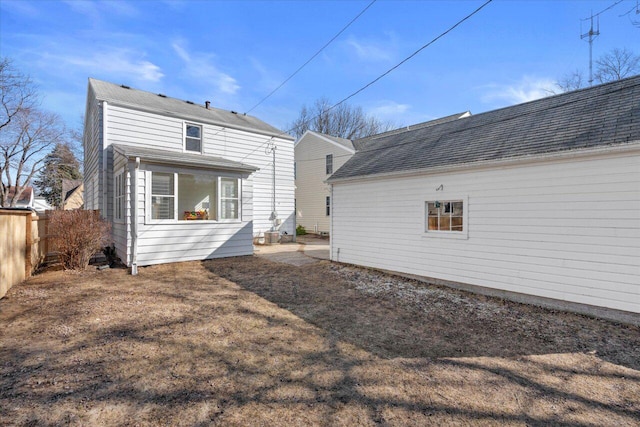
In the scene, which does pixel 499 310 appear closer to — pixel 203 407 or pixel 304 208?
pixel 203 407

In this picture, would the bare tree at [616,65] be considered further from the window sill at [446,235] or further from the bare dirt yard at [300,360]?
the bare dirt yard at [300,360]

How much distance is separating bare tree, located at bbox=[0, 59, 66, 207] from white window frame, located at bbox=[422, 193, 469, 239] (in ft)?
75.1

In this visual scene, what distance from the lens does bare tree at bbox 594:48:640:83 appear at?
1730cm

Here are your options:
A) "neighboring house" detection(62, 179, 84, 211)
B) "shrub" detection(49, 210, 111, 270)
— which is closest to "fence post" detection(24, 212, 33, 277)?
"shrub" detection(49, 210, 111, 270)

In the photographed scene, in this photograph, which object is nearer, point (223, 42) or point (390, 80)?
point (390, 80)

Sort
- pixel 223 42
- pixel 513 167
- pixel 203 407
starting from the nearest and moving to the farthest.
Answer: pixel 203 407 < pixel 513 167 < pixel 223 42

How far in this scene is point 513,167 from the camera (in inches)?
233

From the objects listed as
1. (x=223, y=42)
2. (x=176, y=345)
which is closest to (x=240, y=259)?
(x=176, y=345)

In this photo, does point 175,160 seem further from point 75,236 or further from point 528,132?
point 528,132

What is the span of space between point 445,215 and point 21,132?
90.7ft

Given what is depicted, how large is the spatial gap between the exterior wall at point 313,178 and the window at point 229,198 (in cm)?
919

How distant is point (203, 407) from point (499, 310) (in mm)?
5199

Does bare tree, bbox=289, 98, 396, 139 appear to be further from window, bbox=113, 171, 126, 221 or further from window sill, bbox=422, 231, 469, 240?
window sill, bbox=422, 231, 469, 240

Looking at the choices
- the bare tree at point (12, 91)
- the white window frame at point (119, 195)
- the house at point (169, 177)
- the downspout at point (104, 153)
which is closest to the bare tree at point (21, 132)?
the bare tree at point (12, 91)
